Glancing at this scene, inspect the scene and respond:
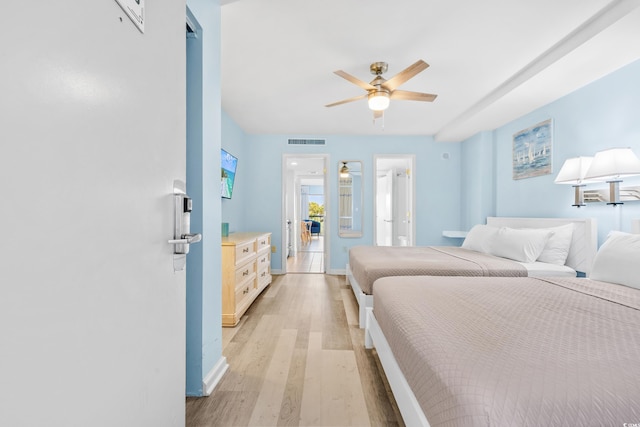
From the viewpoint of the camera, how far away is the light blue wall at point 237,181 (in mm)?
4172

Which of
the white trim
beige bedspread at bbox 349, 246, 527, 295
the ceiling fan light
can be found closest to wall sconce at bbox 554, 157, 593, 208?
beige bedspread at bbox 349, 246, 527, 295

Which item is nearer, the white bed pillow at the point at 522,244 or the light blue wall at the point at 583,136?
the light blue wall at the point at 583,136

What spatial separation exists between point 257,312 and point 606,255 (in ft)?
9.65

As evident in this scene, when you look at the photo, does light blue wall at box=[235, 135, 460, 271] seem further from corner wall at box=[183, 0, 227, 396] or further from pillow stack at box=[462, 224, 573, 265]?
corner wall at box=[183, 0, 227, 396]

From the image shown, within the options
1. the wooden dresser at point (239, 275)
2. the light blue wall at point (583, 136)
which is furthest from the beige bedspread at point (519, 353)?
the wooden dresser at point (239, 275)

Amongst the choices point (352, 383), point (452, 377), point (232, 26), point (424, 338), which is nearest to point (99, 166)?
point (452, 377)

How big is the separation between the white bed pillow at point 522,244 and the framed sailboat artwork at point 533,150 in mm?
857

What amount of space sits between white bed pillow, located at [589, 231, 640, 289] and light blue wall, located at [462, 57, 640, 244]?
0.81 meters

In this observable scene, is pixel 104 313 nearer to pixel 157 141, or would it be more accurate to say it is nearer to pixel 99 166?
pixel 99 166

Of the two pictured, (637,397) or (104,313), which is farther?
(637,397)

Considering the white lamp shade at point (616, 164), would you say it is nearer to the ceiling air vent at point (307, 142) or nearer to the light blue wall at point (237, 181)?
the ceiling air vent at point (307, 142)

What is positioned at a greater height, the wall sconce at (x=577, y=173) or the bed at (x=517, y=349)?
the wall sconce at (x=577, y=173)

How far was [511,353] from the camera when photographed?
3.18 feet

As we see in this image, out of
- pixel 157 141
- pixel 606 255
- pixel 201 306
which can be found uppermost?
pixel 157 141
